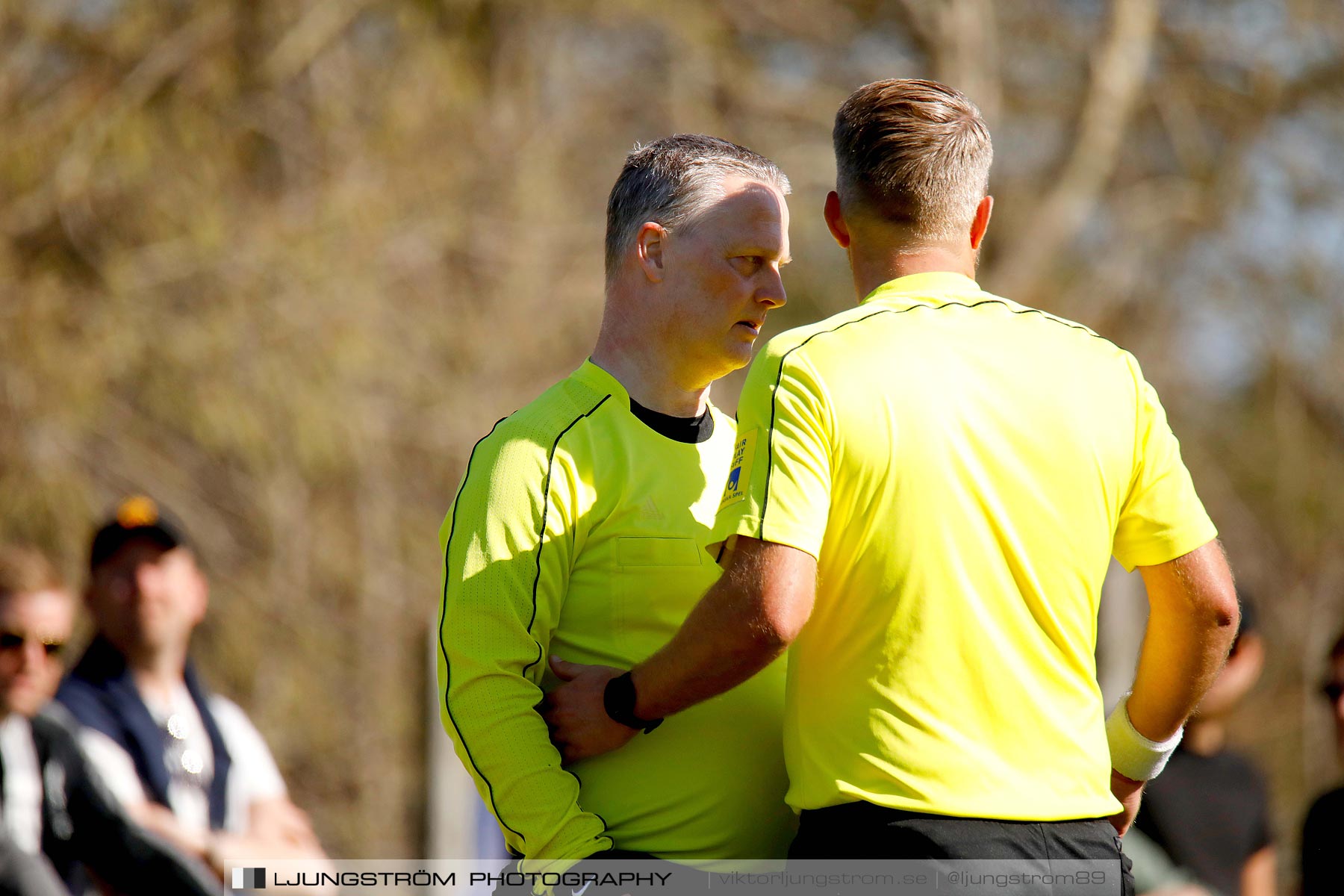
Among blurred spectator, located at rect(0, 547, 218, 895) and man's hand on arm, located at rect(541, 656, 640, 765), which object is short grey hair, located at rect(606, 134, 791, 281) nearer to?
man's hand on arm, located at rect(541, 656, 640, 765)

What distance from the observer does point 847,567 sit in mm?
1937

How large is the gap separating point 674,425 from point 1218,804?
2405 millimetres

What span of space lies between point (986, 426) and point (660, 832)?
0.82 m

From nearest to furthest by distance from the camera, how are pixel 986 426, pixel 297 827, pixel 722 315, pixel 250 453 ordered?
pixel 986 426 → pixel 722 315 → pixel 297 827 → pixel 250 453

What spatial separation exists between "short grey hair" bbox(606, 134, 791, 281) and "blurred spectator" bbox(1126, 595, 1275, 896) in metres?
2.23

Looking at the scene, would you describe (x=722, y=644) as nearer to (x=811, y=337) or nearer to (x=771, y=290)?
(x=811, y=337)

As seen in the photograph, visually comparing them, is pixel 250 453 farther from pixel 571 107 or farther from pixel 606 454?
pixel 606 454

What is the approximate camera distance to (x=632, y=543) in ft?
7.28

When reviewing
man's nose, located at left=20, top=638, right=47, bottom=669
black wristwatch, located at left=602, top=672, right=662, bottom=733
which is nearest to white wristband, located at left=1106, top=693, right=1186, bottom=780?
black wristwatch, located at left=602, top=672, right=662, bottom=733

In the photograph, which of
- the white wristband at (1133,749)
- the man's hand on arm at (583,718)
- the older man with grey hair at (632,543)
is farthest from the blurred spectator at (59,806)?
the white wristband at (1133,749)

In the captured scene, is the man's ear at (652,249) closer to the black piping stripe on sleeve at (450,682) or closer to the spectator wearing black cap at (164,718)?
the black piping stripe on sleeve at (450,682)

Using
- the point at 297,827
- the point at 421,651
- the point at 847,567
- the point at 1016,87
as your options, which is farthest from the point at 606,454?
the point at 1016,87

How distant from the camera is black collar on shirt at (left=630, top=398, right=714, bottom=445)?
92.0 inches

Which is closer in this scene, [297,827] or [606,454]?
[606,454]
